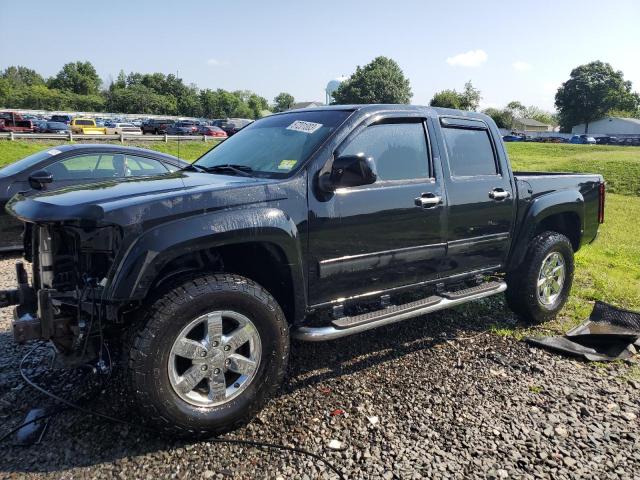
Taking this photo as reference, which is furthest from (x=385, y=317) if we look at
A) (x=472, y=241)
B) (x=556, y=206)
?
(x=556, y=206)

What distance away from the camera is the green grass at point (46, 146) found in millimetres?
18209

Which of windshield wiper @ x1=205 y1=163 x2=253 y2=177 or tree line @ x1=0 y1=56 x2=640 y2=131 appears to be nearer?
windshield wiper @ x1=205 y1=163 x2=253 y2=177

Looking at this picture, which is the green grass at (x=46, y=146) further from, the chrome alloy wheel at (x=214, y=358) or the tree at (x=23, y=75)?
the tree at (x=23, y=75)

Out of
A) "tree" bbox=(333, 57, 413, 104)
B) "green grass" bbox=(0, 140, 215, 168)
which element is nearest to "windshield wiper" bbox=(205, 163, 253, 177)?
"green grass" bbox=(0, 140, 215, 168)

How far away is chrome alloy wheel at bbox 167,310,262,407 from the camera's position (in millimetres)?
2941

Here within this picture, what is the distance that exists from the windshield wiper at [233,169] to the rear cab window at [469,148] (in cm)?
169

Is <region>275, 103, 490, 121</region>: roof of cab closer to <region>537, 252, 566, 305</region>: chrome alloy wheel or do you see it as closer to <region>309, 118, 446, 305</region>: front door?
<region>309, 118, 446, 305</region>: front door

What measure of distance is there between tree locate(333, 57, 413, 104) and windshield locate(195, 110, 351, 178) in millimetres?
72748

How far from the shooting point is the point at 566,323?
5246 mm

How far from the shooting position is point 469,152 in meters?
4.54

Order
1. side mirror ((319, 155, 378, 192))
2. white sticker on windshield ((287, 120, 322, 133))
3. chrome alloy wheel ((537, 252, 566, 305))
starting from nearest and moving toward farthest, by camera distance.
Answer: side mirror ((319, 155, 378, 192)) < white sticker on windshield ((287, 120, 322, 133)) < chrome alloy wheel ((537, 252, 566, 305))

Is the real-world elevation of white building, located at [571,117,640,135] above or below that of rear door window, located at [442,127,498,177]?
above

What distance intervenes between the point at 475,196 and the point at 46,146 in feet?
75.4

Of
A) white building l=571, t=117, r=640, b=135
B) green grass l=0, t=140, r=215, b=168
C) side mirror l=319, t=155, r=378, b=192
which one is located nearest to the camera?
side mirror l=319, t=155, r=378, b=192
